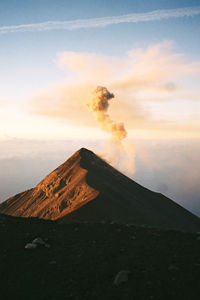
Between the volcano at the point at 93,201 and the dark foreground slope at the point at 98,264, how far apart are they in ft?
129

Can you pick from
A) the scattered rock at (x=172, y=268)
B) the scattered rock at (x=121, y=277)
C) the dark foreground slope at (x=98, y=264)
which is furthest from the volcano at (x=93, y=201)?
the scattered rock at (x=121, y=277)

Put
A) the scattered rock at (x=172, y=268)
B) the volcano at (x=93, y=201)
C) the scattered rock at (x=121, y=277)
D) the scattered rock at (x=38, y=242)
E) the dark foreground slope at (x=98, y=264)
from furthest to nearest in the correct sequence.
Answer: the volcano at (x=93, y=201) → the scattered rock at (x=38, y=242) → the scattered rock at (x=172, y=268) → the scattered rock at (x=121, y=277) → the dark foreground slope at (x=98, y=264)

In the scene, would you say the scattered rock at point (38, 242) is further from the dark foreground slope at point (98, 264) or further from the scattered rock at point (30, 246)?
the scattered rock at point (30, 246)

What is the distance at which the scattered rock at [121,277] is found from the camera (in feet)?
35.4

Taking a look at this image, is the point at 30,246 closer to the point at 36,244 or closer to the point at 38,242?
the point at 36,244

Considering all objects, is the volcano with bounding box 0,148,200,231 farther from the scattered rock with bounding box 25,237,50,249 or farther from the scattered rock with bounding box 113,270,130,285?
the scattered rock with bounding box 113,270,130,285

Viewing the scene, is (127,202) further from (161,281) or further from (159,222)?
(161,281)

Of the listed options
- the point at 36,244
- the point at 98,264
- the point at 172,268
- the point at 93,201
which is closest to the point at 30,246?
the point at 36,244

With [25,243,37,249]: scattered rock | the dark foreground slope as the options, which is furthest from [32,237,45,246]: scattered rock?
[25,243,37,249]: scattered rock

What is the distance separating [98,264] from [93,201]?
56.4m

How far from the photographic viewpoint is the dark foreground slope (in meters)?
10.2

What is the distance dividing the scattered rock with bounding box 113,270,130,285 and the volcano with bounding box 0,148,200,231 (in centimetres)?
4574

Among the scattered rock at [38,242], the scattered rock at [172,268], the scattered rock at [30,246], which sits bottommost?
the scattered rock at [30,246]

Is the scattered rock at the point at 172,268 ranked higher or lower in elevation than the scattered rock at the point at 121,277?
higher
